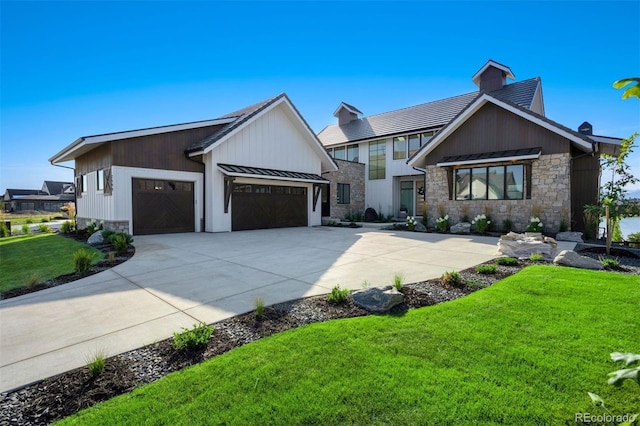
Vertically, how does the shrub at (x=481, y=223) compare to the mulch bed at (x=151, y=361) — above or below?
above

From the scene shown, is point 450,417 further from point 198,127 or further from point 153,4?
point 198,127

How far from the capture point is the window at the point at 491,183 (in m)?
13.1

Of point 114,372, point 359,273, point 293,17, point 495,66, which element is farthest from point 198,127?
point 495,66

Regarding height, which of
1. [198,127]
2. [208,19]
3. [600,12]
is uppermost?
[208,19]

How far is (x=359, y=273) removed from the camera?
614cm

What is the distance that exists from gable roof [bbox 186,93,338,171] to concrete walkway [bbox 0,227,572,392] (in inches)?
203

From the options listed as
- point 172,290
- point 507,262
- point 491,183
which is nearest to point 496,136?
point 491,183

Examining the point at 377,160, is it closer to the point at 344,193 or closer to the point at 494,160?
the point at 344,193

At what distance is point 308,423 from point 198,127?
14.1m

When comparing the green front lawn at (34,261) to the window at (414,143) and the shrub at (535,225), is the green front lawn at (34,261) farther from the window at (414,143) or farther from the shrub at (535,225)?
the window at (414,143)

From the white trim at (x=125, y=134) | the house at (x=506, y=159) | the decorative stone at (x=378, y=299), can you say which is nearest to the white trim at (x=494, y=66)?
the house at (x=506, y=159)

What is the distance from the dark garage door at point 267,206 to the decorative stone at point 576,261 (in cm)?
1214

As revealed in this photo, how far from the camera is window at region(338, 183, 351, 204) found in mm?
21344

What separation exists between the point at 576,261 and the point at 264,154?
12.9 meters
